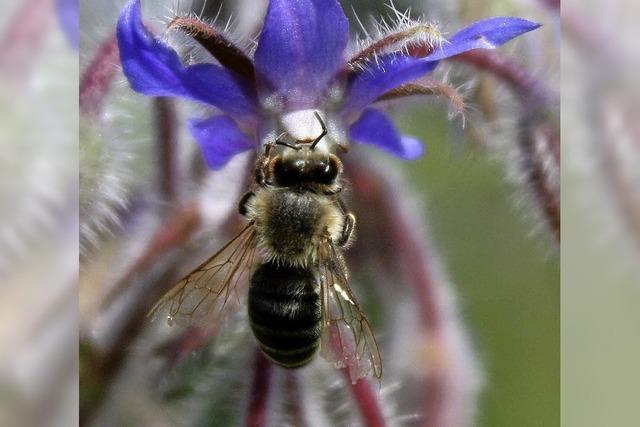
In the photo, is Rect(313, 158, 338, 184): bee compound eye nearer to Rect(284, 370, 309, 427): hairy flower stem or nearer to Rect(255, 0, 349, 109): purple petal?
Rect(255, 0, 349, 109): purple petal

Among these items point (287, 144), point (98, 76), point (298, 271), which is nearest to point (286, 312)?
point (298, 271)

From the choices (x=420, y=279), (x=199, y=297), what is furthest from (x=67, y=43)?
(x=420, y=279)

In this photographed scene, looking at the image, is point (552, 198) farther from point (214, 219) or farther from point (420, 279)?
point (214, 219)

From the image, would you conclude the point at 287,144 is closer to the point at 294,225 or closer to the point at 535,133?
the point at 294,225

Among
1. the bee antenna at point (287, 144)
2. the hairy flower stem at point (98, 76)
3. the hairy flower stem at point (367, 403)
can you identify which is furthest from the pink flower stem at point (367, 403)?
the hairy flower stem at point (98, 76)

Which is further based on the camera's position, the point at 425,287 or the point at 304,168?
the point at 425,287

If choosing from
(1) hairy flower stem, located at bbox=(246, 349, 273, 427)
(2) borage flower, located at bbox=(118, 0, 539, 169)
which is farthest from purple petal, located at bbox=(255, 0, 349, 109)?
(1) hairy flower stem, located at bbox=(246, 349, 273, 427)

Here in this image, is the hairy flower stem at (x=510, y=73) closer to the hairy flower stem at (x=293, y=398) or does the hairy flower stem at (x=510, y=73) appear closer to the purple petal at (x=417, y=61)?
the purple petal at (x=417, y=61)
